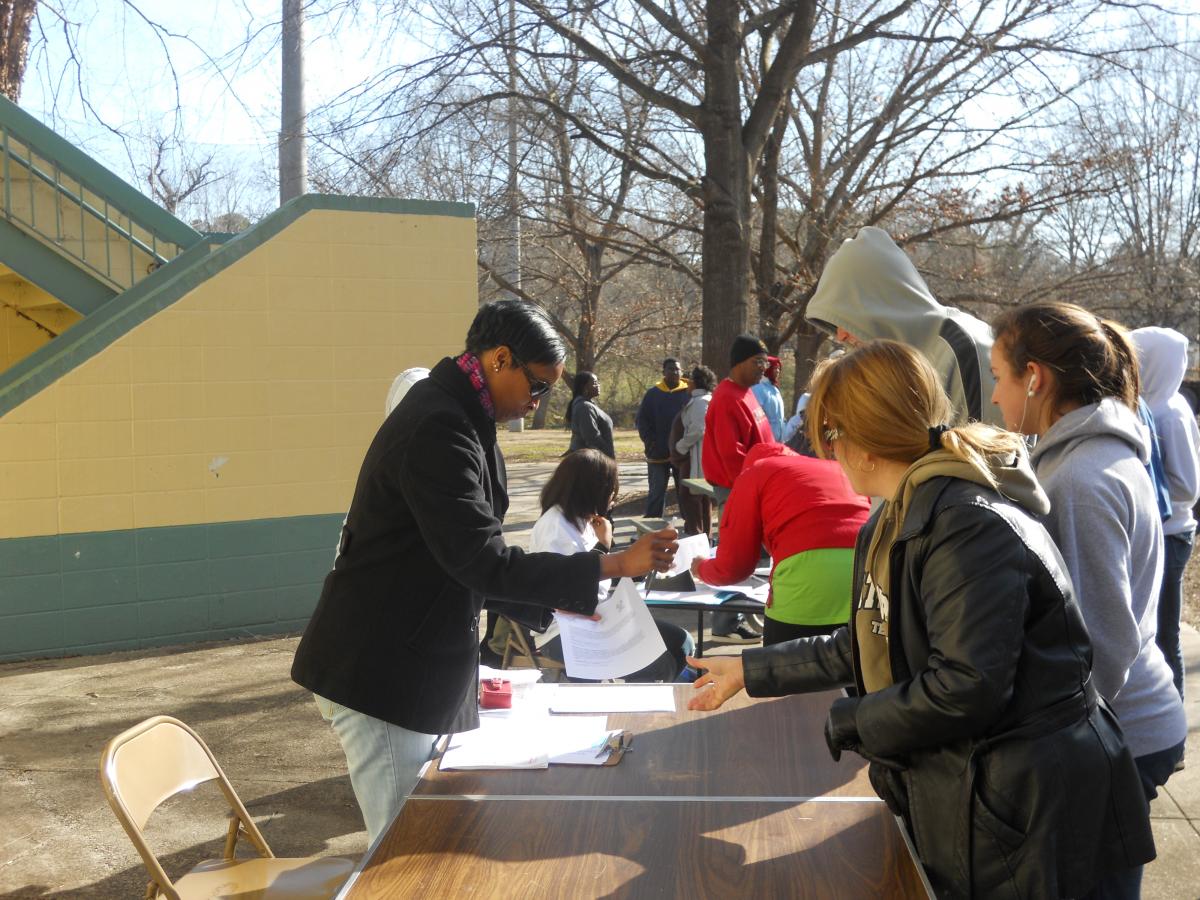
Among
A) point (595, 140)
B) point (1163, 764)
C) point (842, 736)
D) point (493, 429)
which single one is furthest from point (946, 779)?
point (595, 140)

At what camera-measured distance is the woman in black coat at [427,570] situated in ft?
8.05

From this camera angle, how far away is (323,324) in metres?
7.53

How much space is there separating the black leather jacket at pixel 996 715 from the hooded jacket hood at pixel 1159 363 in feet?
9.54

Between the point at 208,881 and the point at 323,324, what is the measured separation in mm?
→ 5086

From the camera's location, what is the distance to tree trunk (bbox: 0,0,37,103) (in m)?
9.05

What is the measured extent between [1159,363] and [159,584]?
576 cm

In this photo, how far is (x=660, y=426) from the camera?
468 inches

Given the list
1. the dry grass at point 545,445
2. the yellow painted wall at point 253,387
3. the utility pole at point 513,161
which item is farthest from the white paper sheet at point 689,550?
the dry grass at point 545,445

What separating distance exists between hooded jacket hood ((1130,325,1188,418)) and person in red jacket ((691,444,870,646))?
130 cm

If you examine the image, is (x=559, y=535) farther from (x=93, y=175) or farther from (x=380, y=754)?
(x=93, y=175)

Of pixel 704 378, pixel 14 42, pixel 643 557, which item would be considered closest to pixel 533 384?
pixel 643 557

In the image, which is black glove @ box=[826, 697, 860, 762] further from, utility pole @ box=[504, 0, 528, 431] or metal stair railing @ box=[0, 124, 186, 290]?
metal stair railing @ box=[0, 124, 186, 290]

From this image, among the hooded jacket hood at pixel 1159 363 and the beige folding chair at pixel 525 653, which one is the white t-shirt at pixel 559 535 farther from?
the hooded jacket hood at pixel 1159 363

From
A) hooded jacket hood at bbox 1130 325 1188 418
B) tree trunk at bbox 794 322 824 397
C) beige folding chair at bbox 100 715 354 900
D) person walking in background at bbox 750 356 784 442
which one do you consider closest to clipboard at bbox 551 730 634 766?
beige folding chair at bbox 100 715 354 900
